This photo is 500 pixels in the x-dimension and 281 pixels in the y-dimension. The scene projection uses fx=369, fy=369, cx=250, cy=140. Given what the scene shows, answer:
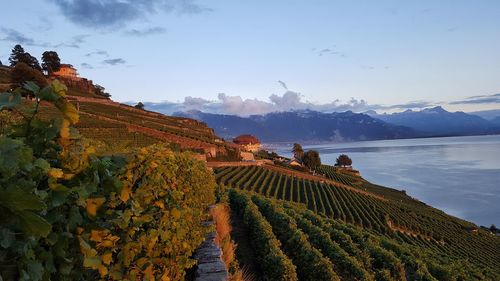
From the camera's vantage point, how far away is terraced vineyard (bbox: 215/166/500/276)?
4882 cm

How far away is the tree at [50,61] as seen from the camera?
103812mm

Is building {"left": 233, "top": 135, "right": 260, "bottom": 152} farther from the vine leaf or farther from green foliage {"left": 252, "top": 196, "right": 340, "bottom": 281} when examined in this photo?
the vine leaf

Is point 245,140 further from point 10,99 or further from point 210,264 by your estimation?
point 10,99

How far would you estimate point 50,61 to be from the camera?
10444 centimetres

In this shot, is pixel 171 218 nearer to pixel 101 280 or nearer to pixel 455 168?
pixel 101 280

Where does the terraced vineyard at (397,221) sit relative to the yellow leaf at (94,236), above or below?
below

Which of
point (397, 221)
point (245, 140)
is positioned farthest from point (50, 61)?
point (397, 221)

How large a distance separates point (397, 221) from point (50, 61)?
9848cm

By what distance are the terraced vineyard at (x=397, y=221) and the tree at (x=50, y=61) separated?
2769 inches

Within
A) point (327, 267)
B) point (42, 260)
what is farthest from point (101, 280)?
point (327, 267)

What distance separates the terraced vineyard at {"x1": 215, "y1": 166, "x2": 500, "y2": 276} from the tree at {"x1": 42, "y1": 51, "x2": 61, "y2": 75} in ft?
231

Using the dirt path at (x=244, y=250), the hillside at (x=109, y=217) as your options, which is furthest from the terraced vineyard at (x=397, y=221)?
the hillside at (x=109, y=217)

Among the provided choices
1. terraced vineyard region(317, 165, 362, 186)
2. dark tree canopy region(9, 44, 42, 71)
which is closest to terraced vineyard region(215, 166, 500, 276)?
terraced vineyard region(317, 165, 362, 186)

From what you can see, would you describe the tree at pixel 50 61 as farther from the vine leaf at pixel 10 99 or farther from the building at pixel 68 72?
the vine leaf at pixel 10 99
